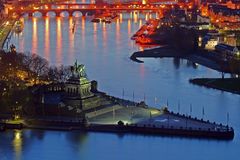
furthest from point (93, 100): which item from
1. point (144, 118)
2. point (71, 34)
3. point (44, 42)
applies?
point (71, 34)

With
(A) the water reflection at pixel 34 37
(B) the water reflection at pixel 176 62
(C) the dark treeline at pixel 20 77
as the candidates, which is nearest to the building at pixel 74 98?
(C) the dark treeline at pixel 20 77

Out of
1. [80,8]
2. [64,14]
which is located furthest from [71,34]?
[64,14]

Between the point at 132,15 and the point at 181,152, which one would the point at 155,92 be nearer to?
the point at 181,152

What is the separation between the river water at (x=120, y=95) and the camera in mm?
12375

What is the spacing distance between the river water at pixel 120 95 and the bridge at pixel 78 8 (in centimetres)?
652

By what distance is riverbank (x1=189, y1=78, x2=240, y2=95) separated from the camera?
17.2 metres

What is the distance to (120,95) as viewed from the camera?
16047 mm

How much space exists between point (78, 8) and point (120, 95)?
2021 centimetres

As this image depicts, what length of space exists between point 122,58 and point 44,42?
3.76 metres

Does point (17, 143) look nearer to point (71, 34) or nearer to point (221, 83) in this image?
point (221, 83)

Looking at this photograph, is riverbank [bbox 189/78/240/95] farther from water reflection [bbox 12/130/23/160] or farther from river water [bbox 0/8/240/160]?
water reflection [bbox 12/130/23/160]

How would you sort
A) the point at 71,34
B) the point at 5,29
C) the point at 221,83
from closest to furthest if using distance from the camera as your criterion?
the point at 221,83
the point at 71,34
the point at 5,29

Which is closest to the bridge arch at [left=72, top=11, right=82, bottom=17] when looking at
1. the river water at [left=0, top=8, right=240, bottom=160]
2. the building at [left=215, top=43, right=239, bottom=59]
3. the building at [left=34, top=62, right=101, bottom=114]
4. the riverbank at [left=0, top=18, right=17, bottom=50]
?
the riverbank at [left=0, top=18, right=17, bottom=50]

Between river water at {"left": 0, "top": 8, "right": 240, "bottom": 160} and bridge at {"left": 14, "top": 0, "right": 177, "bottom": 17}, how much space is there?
21.4 ft
